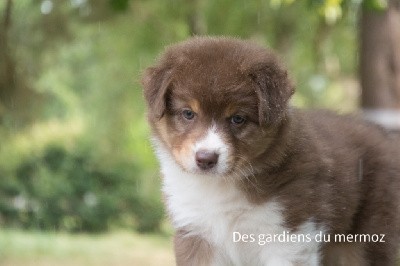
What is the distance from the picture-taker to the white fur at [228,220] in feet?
9.02

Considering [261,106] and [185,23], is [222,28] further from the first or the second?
[261,106]

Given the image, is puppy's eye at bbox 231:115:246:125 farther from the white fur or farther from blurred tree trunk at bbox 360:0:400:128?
blurred tree trunk at bbox 360:0:400:128

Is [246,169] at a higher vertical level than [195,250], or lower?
higher

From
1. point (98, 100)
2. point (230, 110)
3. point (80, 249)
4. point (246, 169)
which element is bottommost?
point (80, 249)

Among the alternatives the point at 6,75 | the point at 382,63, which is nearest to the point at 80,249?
the point at 6,75

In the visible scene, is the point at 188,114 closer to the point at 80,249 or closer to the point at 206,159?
the point at 206,159

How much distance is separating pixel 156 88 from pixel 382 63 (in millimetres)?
2557

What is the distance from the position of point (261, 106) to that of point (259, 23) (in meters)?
4.20

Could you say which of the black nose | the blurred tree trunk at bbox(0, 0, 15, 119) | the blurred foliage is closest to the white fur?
the black nose

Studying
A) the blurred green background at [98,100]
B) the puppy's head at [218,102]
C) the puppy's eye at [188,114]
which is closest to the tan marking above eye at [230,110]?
the puppy's head at [218,102]

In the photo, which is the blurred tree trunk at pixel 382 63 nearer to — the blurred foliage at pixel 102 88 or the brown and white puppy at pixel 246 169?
the blurred foliage at pixel 102 88

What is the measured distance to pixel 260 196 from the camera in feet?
9.07

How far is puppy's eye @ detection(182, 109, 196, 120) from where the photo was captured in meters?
2.68

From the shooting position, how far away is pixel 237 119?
8.68 feet
